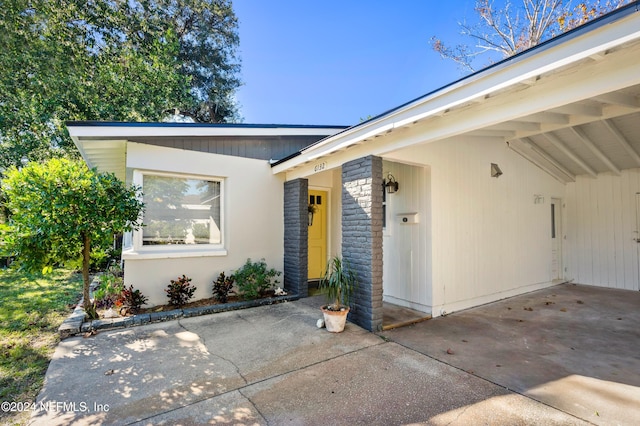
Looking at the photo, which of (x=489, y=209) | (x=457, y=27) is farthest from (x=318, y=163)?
(x=457, y=27)

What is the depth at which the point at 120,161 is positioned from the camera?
7438mm

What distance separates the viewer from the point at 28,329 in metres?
4.58

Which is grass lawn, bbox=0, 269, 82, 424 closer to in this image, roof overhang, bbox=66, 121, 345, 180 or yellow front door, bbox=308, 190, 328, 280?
roof overhang, bbox=66, 121, 345, 180

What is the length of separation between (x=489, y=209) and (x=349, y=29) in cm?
911

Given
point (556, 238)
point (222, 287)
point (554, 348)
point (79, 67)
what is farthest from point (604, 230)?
point (79, 67)

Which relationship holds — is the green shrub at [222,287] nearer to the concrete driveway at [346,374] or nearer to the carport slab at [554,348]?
the concrete driveway at [346,374]

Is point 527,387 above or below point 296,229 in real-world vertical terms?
below

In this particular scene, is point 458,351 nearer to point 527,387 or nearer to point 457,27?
point 527,387

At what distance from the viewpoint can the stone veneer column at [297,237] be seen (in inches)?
254

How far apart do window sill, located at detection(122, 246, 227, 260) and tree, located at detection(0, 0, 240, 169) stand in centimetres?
763

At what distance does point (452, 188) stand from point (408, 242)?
1.30m

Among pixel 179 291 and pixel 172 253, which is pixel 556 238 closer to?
pixel 179 291

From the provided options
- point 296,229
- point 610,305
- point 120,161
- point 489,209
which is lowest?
point 610,305

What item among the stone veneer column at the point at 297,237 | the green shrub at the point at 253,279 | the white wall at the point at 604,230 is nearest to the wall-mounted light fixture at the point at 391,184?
the stone veneer column at the point at 297,237
